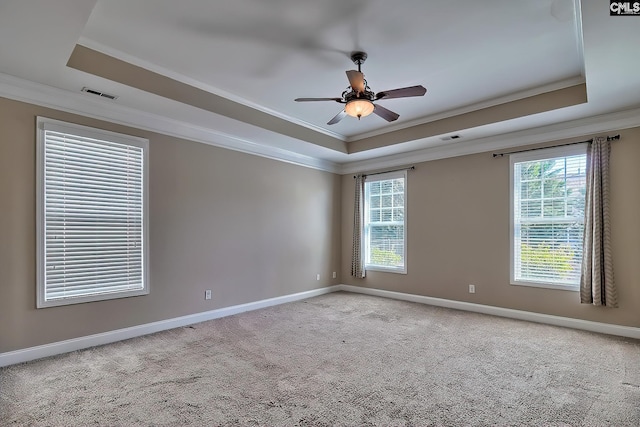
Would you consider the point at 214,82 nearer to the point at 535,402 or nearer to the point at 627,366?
the point at 535,402

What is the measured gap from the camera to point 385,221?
6.38 metres

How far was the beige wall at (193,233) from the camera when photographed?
3.19m

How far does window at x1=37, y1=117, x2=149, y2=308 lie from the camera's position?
3.36 metres

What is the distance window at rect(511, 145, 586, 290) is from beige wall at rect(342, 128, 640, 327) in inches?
5.5

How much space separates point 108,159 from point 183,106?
1056 mm

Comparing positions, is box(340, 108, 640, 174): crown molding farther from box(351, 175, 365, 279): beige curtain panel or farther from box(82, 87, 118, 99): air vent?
box(82, 87, 118, 99): air vent

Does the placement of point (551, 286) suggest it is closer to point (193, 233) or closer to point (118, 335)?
point (193, 233)

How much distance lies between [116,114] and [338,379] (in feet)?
12.1

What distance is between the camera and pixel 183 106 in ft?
12.5

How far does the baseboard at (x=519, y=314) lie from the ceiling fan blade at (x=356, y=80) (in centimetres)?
386

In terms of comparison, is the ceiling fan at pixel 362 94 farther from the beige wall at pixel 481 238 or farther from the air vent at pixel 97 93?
the beige wall at pixel 481 238

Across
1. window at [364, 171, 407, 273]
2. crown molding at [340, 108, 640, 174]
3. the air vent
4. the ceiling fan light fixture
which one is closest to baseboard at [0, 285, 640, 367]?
window at [364, 171, 407, 273]

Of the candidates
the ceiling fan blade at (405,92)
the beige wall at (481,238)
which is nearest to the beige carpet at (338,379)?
the beige wall at (481,238)

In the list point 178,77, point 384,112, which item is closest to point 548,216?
point 384,112
